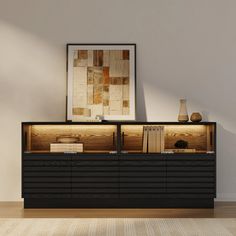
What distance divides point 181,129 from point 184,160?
1.69 feet

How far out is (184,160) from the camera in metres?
6.18

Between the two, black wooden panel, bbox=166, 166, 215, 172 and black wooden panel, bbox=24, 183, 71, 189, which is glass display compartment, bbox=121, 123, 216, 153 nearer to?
black wooden panel, bbox=166, 166, 215, 172

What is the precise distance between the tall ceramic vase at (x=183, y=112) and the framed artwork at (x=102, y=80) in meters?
0.54

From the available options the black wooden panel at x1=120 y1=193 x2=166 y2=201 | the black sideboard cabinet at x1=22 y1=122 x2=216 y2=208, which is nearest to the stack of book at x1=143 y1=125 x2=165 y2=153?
the black sideboard cabinet at x1=22 y1=122 x2=216 y2=208

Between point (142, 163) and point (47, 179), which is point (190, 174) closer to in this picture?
point (142, 163)

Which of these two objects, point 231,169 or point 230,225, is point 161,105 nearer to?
point 231,169

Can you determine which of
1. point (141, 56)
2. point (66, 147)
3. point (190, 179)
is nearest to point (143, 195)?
point (190, 179)

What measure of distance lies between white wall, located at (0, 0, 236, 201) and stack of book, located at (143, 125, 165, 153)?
41cm

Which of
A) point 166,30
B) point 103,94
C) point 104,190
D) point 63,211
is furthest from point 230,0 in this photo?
point 63,211

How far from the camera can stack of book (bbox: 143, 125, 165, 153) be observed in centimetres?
627

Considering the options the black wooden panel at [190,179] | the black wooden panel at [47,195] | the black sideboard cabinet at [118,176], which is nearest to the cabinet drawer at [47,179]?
the black sideboard cabinet at [118,176]

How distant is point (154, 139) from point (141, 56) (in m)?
1.04

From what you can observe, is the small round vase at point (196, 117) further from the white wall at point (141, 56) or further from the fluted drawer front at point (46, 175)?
the fluted drawer front at point (46, 175)

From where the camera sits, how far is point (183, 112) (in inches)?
254
